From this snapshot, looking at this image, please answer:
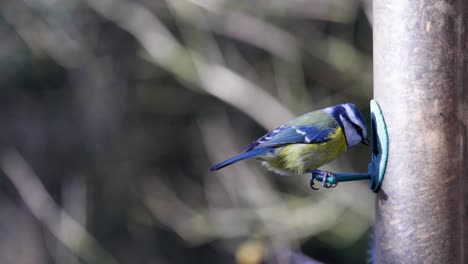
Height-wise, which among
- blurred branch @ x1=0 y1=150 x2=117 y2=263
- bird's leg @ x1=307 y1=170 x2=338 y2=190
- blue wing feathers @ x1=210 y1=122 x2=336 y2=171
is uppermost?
blue wing feathers @ x1=210 y1=122 x2=336 y2=171

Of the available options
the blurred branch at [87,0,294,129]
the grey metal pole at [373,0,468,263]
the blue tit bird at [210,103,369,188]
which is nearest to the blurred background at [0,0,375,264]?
the blurred branch at [87,0,294,129]

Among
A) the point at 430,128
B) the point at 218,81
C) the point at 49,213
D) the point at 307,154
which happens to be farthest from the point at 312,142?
the point at 49,213

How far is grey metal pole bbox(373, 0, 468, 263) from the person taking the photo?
294 cm

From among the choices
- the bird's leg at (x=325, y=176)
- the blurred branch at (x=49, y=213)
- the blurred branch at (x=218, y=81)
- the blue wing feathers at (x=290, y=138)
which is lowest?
the blurred branch at (x=49, y=213)

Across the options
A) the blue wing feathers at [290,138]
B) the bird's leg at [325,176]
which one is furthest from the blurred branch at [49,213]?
the bird's leg at [325,176]

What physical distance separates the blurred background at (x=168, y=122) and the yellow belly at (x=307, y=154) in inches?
112

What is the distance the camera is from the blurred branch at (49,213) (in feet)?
24.7

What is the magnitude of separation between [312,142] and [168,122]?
5.10m

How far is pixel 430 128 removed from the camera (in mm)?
2951

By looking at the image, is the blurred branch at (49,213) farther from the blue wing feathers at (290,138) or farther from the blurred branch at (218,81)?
the blue wing feathers at (290,138)

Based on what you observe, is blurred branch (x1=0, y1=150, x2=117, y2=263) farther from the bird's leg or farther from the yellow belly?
the bird's leg

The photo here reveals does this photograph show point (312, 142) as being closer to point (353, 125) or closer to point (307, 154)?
point (307, 154)

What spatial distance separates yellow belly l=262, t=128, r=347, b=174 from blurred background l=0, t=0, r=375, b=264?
283 cm

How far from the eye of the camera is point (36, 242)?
8.16 metres
